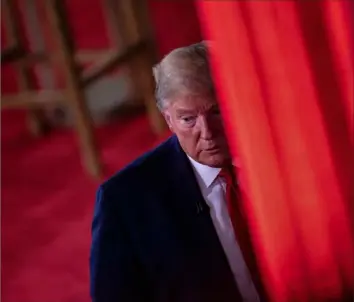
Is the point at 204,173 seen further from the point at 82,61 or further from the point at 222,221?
the point at 82,61

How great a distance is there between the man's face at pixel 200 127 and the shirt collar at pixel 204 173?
0.02 m

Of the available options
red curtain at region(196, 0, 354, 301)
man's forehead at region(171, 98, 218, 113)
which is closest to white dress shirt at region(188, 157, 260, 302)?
man's forehead at region(171, 98, 218, 113)

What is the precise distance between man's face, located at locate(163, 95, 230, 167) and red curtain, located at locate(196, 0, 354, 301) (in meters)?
0.18

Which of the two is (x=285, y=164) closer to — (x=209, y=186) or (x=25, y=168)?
(x=209, y=186)

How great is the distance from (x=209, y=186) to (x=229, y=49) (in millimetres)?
388

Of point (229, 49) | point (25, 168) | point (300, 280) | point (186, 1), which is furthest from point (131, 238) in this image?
point (186, 1)

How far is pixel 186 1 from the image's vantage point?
397cm

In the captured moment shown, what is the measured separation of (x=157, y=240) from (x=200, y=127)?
0.58ft

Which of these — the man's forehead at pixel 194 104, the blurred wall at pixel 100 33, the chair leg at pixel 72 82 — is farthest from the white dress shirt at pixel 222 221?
the blurred wall at pixel 100 33

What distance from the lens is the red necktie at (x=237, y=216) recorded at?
3.53ft

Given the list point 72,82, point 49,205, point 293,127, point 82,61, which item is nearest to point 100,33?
point 82,61

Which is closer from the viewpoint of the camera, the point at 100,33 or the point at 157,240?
the point at 157,240

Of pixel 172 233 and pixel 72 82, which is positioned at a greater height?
pixel 72 82

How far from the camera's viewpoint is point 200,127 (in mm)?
1017
